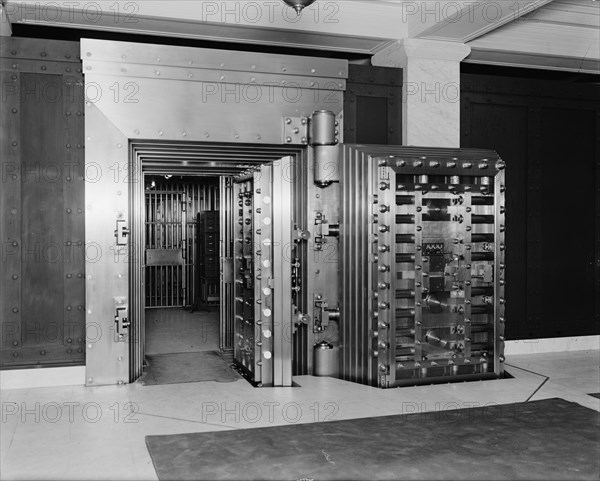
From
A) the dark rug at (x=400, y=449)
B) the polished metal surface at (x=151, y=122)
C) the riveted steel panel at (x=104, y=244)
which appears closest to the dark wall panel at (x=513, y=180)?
the polished metal surface at (x=151, y=122)

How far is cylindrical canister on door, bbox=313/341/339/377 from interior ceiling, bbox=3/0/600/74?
3674mm

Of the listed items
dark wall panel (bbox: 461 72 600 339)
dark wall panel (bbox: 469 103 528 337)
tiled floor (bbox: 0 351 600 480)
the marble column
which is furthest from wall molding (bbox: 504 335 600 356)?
the marble column

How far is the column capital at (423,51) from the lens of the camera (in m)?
7.93

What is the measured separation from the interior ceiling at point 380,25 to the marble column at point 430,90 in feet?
0.51

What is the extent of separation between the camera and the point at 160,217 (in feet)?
47.5

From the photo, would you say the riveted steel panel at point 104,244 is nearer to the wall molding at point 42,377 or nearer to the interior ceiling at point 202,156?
the wall molding at point 42,377

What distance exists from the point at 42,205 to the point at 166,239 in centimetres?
776

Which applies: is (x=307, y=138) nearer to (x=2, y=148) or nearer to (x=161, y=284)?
(x=2, y=148)

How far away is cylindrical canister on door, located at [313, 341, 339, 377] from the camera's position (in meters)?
7.15

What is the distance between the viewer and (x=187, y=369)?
7.46m

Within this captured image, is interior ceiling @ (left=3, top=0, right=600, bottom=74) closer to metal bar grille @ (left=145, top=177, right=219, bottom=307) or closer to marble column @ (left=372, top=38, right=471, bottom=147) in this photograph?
marble column @ (left=372, top=38, right=471, bottom=147)

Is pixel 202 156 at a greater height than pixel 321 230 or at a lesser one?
greater

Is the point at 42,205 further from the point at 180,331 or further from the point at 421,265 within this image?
the point at 180,331

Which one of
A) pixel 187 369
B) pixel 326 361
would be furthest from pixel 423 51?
pixel 187 369
